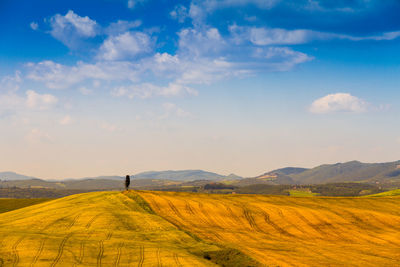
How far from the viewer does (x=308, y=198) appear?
7444 cm

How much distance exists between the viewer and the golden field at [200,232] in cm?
3061

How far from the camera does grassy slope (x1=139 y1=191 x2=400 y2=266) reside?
34.8 meters

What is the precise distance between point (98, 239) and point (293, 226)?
2864 centimetres

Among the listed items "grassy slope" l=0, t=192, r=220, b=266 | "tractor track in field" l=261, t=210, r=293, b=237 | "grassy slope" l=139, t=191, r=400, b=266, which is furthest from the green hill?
"tractor track in field" l=261, t=210, r=293, b=237

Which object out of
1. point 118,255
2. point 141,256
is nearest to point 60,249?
point 118,255

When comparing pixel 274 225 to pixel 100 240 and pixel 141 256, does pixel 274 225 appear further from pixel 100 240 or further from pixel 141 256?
pixel 100 240

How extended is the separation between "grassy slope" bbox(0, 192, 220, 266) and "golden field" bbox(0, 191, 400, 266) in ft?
0.28

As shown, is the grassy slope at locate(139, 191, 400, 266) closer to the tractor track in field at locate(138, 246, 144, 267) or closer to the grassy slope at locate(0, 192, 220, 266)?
the grassy slope at locate(0, 192, 220, 266)

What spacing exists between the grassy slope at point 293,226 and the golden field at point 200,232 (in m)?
0.12

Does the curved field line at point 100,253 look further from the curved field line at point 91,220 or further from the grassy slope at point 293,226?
the grassy slope at point 293,226

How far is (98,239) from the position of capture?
35531 mm

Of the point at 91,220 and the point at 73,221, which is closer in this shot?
the point at 91,220

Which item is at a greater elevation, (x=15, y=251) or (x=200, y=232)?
(x=15, y=251)

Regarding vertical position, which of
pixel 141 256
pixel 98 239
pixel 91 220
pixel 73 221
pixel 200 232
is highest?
pixel 91 220
